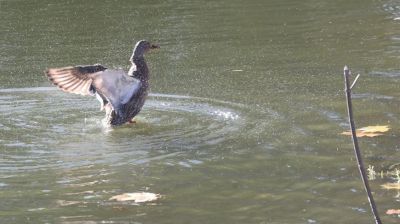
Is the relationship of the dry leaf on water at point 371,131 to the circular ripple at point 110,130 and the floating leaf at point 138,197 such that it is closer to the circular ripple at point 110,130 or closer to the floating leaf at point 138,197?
the circular ripple at point 110,130

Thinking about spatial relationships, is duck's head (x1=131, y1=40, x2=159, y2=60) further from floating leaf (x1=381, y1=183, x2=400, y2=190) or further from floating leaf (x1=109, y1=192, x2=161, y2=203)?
floating leaf (x1=381, y1=183, x2=400, y2=190)

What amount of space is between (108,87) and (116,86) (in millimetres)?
71

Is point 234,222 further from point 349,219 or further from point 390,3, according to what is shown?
point 390,3

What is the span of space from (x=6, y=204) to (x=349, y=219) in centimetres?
205

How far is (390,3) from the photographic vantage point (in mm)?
14336

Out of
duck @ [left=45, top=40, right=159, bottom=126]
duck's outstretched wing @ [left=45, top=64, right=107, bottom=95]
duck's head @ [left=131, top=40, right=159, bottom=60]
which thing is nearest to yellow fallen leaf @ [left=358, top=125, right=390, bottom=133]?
duck @ [left=45, top=40, right=159, bottom=126]

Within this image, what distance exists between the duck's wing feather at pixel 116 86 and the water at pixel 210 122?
0.86 ft

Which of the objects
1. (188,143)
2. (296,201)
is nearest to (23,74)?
(188,143)

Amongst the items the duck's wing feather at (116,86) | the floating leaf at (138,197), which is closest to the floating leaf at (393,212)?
the floating leaf at (138,197)

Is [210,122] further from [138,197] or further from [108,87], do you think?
[138,197]

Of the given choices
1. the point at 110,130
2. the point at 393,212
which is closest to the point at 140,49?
the point at 110,130

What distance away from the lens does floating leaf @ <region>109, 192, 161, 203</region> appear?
210 inches

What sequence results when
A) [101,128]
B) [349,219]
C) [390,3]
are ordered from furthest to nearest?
1. [390,3]
2. [101,128]
3. [349,219]

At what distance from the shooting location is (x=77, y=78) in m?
7.62
